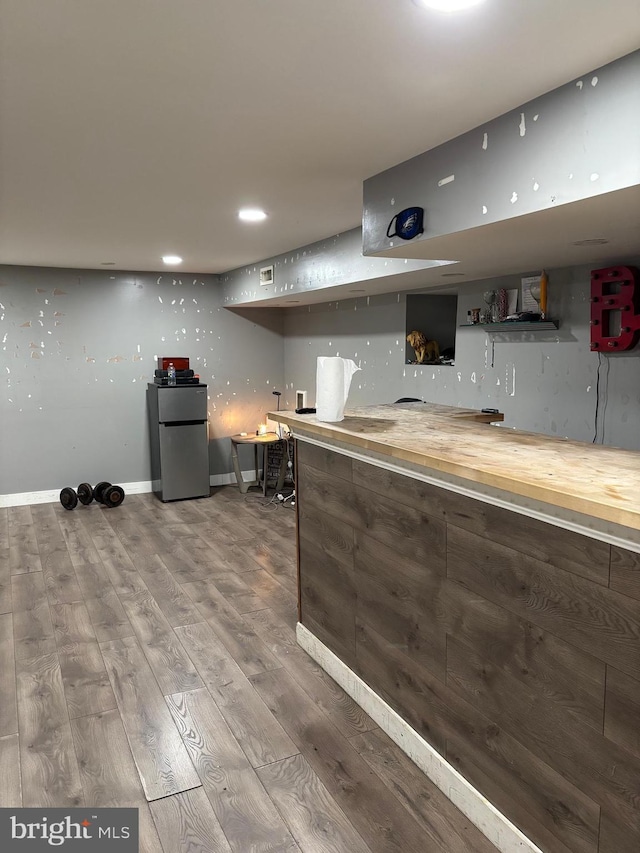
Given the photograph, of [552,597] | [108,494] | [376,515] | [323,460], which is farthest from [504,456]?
[108,494]

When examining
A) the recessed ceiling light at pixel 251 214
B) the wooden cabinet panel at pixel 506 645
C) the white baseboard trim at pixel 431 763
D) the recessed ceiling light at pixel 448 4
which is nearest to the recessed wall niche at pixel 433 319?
the recessed ceiling light at pixel 251 214

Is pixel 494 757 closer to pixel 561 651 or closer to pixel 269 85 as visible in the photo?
pixel 561 651

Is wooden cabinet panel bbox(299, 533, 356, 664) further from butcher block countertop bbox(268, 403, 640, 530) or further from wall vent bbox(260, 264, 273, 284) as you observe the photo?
wall vent bbox(260, 264, 273, 284)

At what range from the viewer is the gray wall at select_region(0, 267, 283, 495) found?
237 inches

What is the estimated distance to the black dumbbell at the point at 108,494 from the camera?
600 centimetres

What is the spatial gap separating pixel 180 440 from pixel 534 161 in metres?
4.87

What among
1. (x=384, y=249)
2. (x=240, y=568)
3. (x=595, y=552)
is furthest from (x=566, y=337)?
(x=240, y=568)

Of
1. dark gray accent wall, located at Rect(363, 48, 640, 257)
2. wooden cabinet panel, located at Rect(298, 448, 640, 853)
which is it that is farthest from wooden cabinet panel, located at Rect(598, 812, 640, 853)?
dark gray accent wall, located at Rect(363, 48, 640, 257)

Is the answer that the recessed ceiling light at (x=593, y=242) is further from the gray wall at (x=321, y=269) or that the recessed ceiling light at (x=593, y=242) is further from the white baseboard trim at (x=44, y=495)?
the white baseboard trim at (x=44, y=495)

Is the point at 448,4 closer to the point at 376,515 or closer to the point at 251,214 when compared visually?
the point at 376,515

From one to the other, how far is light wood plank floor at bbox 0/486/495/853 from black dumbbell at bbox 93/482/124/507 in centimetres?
141

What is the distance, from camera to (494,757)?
190cm

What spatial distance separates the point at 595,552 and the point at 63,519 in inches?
203

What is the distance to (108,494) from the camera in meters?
5.98
